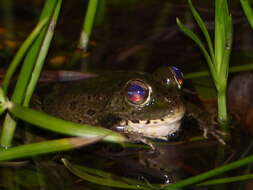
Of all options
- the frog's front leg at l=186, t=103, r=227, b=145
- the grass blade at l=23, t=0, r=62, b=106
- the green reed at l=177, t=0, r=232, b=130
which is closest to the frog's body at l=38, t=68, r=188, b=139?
the frog's front leg at l=186, t=103, r=227, b=145

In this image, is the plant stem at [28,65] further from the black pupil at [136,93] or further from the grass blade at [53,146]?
the black pupil at [136,93]

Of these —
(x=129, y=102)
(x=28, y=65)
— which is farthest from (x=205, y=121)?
(x=28, y=65)

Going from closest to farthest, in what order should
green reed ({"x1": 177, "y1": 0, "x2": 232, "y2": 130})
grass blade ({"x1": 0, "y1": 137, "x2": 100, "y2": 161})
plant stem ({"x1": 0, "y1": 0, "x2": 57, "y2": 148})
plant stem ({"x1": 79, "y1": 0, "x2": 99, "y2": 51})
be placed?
grass blade ({"x1": 0, "y1": 137, "x2": 100, "y2": 161}), plant stem ({"x1": 0, "y1": 0, "x2": 57, "y2": 148}), green reed ({"x1": 177, "y1": 0, "x2": 232, "y2": 130}), plant stem ({"x1": 79, "y1": 0, "x2": 99, "y2": 51})

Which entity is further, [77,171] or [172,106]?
[172,106]

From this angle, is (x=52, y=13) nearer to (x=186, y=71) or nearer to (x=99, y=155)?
(x=99, y=155)

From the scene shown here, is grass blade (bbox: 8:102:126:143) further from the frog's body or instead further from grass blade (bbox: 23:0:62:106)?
the frog's body

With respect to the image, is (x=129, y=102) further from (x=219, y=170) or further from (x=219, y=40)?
(x=219, y=170)

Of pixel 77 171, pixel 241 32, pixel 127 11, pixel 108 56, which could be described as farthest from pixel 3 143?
pixel 127 11
